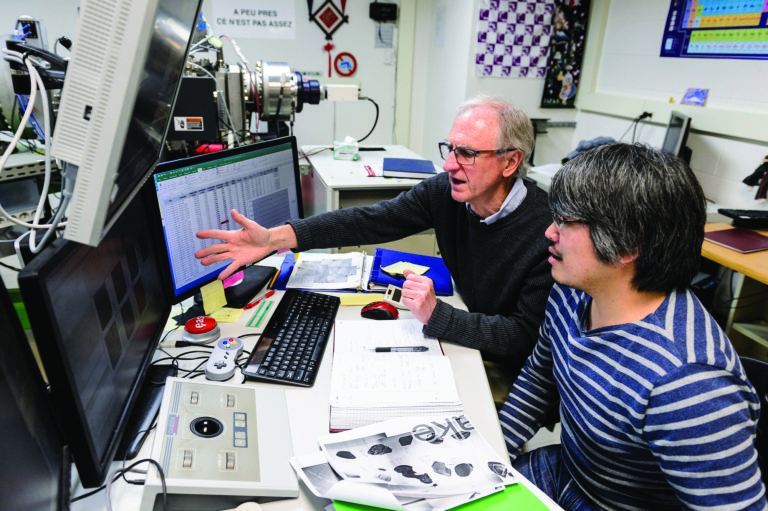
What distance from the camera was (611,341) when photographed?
0.88 metres

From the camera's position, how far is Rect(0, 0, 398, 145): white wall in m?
3.64

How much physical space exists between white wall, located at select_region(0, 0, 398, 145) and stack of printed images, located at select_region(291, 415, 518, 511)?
10.5 feet

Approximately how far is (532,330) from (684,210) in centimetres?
55

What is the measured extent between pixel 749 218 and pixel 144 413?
247 cm

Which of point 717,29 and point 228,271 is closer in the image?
point 228,271

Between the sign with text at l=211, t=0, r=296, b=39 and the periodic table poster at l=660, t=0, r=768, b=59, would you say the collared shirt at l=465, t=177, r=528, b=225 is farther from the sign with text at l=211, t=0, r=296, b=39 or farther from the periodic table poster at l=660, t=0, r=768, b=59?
the sign with text at l=211, t=0, r=296, b=39

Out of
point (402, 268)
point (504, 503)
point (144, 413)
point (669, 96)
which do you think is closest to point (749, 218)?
point (669, 96)

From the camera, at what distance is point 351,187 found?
215 centimetres

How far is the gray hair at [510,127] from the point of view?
143 centimetres

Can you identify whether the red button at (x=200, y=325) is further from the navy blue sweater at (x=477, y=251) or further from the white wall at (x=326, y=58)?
the white wall at (x=326, y=58)

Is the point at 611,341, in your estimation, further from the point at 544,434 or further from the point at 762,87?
the point at 762,87

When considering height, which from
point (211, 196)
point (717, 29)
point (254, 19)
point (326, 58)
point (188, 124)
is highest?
point (254, 19)

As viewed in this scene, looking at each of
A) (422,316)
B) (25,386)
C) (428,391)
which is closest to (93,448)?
(25,386)

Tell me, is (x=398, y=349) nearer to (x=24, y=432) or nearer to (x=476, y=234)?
(x=476, y=234)
